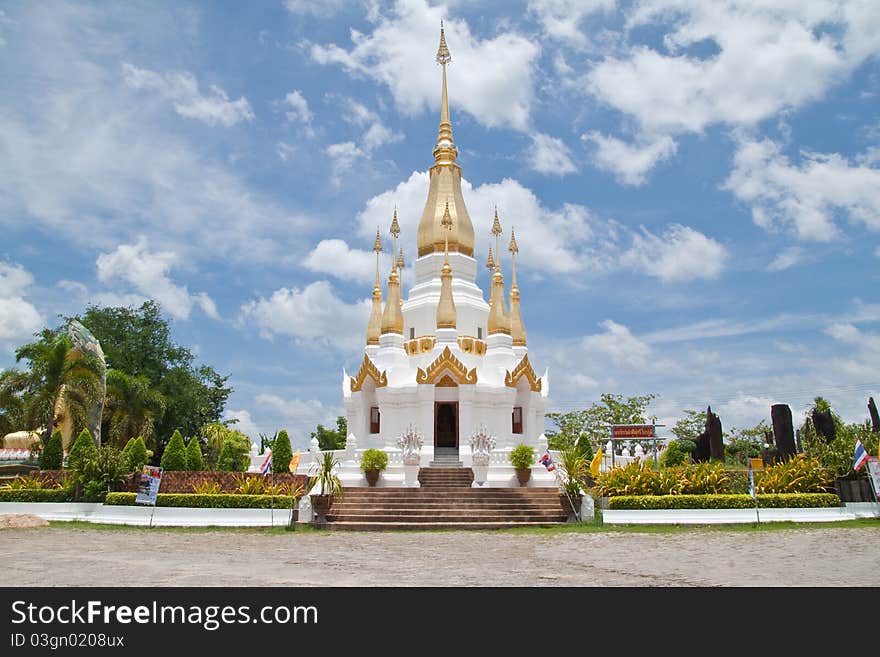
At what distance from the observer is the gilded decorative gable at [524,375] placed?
89.9 feet

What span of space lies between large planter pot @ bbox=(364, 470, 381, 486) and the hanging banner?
664cm

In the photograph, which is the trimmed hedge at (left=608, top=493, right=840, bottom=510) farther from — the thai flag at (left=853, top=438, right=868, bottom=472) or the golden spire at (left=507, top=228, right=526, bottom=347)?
the golden spire at (left=507, top=228, right=526, bottom=347)

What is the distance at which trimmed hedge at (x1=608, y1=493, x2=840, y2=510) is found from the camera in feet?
60.5

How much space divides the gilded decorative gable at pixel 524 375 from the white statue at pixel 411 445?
13.6ft

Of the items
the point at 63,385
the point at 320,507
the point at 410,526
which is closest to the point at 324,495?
the point at 320,507

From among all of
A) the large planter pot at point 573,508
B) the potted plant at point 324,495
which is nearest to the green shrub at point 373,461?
the potted plant at point 324,495

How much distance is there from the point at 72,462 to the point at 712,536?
18.3 metres

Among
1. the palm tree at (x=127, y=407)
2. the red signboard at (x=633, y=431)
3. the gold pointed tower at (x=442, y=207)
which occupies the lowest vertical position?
the red signboard at (x=633, y=431)

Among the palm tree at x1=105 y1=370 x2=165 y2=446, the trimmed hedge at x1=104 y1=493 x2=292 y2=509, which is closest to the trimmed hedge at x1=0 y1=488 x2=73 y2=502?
the trimmed hedge at x1=104 y1=493 x2=292 y2=509

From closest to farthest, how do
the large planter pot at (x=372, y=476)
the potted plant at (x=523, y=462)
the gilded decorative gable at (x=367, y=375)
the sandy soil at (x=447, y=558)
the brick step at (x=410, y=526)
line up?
the sandy soil at (x=447, y=558), the brick step at (x=410, y=526), the large planter pot at (x=372, y=476), the potted plant at (x=523, y=462), the gilded decorative gable at (x=367, y=375)

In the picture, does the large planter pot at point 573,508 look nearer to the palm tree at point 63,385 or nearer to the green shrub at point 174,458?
the green shrub at point 174,458

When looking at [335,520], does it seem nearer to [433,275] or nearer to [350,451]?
[350,451]
